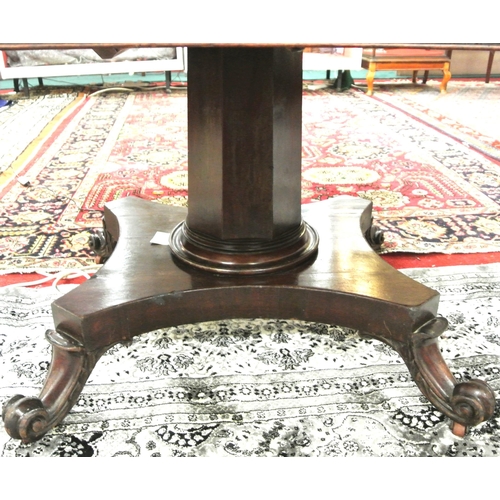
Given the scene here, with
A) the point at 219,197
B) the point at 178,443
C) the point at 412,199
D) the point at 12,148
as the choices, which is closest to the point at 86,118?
the point at 12,148

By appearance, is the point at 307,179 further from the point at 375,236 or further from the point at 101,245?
the point at 101,245

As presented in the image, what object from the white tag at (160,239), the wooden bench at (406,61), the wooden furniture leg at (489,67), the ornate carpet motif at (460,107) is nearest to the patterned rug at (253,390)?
the white tag at (160,239)

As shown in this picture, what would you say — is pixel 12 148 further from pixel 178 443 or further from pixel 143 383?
pixel 178 443

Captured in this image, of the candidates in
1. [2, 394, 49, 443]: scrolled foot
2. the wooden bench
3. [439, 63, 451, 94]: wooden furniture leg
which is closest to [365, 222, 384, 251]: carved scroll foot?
[2, 394, 49, 443]: scrolled foot

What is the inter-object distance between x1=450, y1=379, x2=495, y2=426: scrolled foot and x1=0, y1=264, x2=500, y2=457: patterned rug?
0.14 ft

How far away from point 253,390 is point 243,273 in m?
0.20

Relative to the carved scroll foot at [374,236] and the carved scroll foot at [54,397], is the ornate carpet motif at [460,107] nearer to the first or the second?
the carved scroll foot at [374,236]

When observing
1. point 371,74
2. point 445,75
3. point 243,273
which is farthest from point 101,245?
point 445,75

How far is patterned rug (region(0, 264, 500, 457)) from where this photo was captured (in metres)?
0.85

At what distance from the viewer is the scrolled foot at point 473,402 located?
83 cm

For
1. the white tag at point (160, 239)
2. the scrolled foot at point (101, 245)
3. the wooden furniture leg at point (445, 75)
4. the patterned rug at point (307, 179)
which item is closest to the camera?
the white tag at point (160, 239)

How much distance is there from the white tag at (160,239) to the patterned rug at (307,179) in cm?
34

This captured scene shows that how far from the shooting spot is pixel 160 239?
1.16 metres
